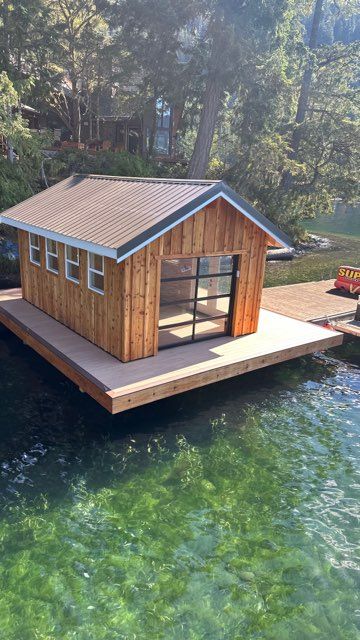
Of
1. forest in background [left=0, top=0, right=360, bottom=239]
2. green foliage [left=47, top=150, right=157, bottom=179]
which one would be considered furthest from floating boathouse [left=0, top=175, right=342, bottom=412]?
green foliage [left=47, top=150, right=157, bottom=179]

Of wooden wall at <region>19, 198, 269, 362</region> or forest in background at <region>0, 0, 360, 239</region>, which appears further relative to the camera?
forest in background at <region>0, 0, 360, 239</region>

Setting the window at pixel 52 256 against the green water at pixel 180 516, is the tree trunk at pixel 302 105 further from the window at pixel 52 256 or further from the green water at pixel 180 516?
the green water at pixel 180 516

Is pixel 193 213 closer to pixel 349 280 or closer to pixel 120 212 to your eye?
pixel 120 212

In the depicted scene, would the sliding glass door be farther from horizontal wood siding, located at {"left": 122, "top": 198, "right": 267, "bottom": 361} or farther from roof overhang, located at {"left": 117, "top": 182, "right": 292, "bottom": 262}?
roof overhang, located at {"left": 117, "top": 182, "right": 292, "bottom": 262}

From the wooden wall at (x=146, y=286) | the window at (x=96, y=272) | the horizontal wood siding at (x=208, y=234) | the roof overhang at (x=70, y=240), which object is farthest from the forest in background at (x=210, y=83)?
the horizontal wood siding at (x=208, y=234)

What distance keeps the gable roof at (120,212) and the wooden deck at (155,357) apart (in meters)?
2.51

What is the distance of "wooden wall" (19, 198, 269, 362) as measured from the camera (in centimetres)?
1007

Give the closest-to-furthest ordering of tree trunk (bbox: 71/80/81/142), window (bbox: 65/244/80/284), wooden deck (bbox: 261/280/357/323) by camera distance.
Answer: window (bbox: 65/244/80/284)
wooden deck (bbox: 261/280/357/323)
tree trunk (bbox: 71/80/81/142)

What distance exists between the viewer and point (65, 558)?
6.56m

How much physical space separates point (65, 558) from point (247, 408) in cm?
558

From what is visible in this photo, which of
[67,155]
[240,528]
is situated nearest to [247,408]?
[240,528]

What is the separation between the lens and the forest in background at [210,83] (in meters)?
24.2

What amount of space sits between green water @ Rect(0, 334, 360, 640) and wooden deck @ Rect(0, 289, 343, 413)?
90 cm

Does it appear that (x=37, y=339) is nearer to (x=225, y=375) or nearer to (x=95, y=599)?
(x=225, y=375)
